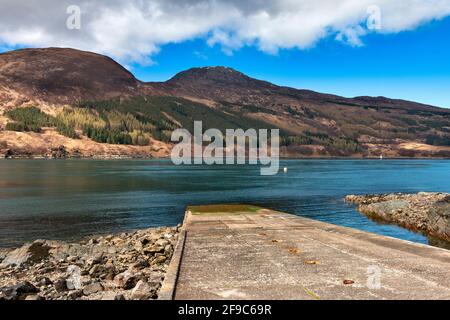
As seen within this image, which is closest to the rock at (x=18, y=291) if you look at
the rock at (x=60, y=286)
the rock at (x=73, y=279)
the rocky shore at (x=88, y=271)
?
the rocky shore at (x=88, y=271)

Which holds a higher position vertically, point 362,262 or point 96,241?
point 362,262

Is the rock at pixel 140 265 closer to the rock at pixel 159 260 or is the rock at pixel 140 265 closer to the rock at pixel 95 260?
the rock at pixel 159 260

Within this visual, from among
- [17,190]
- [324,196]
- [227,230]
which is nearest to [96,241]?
[227,230]

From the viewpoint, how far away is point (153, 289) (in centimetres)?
1349

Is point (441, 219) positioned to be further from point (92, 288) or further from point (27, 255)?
point (27, 255)

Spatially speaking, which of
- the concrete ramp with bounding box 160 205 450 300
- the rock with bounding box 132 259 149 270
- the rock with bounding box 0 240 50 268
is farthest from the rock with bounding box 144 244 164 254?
the rock with bounding box 0 240 50 268

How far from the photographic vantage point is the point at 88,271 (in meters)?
19.3

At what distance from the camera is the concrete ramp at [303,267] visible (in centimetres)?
1171

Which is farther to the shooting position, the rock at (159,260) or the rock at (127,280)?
the rock at (159,260)

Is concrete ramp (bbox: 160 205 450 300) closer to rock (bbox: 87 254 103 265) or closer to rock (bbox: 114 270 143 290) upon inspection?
rock (bbox: 114 270 143 290)

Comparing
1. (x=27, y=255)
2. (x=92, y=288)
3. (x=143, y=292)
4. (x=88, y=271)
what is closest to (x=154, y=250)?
(x=88, y=271)
